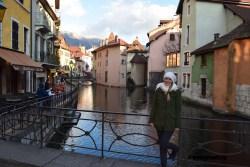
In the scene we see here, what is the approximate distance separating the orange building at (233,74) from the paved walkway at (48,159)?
1835cm

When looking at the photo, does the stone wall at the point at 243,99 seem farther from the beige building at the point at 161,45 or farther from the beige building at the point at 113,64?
the beige building at the point at 113,64

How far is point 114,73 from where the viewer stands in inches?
3022

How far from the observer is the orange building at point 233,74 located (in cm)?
2438

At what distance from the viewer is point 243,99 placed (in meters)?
24.2

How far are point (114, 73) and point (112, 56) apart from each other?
172 inches

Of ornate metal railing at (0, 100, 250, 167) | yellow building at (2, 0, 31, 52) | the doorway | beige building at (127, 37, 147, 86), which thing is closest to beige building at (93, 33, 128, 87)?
beige building at (127, 37, 147, 86)

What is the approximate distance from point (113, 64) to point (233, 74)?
5259cm

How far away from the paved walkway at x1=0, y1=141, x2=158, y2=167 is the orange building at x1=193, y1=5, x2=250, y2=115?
60.2 ft

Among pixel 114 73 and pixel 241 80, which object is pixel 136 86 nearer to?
pixel 114 73

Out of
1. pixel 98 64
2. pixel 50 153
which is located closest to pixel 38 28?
pixel 50 153

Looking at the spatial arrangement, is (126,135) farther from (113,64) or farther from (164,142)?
(113,64)

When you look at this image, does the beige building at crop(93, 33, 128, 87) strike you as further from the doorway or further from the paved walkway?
the paved walkway

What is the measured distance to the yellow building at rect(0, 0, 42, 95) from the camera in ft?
58.7

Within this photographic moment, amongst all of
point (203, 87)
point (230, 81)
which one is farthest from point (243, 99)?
point (203, 87)
